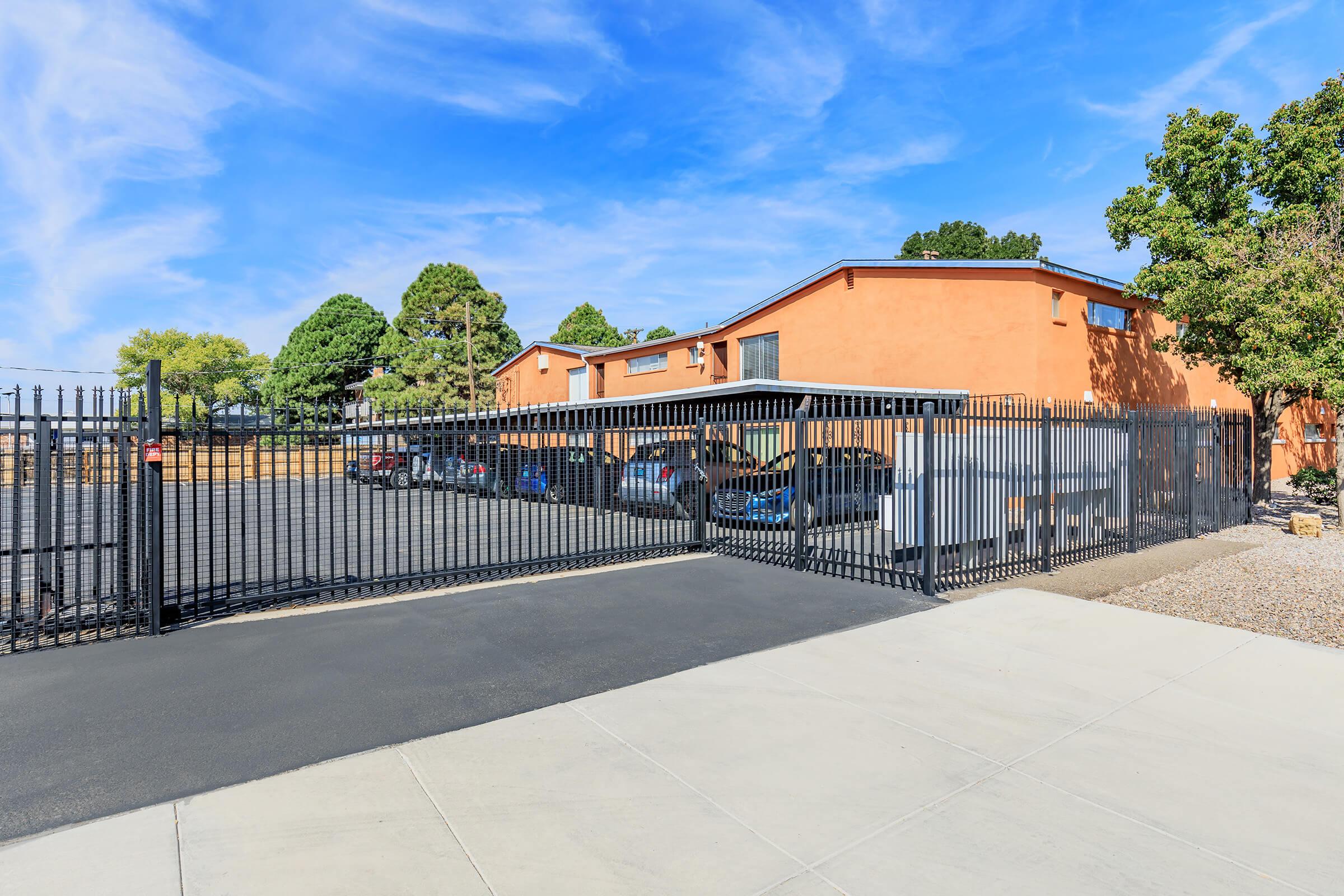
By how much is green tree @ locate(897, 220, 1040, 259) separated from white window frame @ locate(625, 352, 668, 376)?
2407cm

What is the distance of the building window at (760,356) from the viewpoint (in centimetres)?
2311

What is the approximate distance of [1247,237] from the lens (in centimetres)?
1480

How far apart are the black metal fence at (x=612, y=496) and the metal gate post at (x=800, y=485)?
0.10 feet

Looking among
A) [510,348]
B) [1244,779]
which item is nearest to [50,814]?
[1244,779]

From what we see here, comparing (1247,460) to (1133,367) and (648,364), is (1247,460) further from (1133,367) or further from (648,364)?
(648,364)

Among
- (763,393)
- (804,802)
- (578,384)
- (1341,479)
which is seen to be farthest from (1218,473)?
(578,384)

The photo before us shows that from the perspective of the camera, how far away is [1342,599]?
811 centimetres

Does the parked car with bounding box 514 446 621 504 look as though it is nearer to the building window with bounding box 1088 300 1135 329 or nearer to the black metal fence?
the black metal fence

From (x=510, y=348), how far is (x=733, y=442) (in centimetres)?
3594

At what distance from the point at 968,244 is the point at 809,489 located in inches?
1639

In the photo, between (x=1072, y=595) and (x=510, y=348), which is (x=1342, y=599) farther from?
(x=510, y=348)

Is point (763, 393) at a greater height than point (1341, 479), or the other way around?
point (763, 393)

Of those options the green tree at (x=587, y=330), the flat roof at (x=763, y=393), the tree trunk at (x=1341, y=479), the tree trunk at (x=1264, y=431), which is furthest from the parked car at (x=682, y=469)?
the green tree at (x=587, y=330)

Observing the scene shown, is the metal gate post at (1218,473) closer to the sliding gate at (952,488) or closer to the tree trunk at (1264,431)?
the sliding gate at (952,488)
